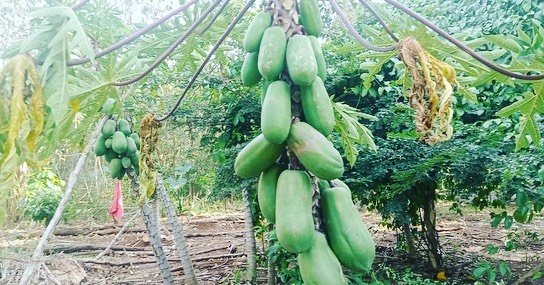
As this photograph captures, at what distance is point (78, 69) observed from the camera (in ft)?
5.58

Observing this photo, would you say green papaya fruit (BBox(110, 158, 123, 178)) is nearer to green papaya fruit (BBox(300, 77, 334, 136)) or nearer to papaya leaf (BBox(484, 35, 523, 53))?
green papaya fruit (BBox(300, 77, 334, 136))

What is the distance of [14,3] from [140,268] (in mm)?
7023

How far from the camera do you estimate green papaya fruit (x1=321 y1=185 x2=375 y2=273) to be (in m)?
1.15

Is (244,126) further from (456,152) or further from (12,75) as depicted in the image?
(12,75)

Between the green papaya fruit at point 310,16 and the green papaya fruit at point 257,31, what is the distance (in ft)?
0.30

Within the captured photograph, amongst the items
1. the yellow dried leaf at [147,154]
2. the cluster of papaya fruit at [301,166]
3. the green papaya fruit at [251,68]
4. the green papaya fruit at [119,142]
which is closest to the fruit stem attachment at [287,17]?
the cluster of papaya fruit at [301,166]

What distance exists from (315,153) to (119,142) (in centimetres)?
228

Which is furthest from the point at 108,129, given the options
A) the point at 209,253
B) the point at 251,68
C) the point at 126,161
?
the point at 209,253

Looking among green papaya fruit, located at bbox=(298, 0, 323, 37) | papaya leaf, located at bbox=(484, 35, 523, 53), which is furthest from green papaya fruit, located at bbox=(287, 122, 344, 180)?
papaya leaf, located at bbox=(484, 35, 523, 53)

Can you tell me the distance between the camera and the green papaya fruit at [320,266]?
3.55ft

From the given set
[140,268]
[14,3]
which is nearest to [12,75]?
[140,268]

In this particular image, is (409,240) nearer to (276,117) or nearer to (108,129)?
(108,129)

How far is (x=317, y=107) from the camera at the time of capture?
46.9 inches

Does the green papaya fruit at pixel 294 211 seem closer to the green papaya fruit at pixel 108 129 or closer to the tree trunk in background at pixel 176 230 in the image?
the green papaya fruit at pixel 108 129
